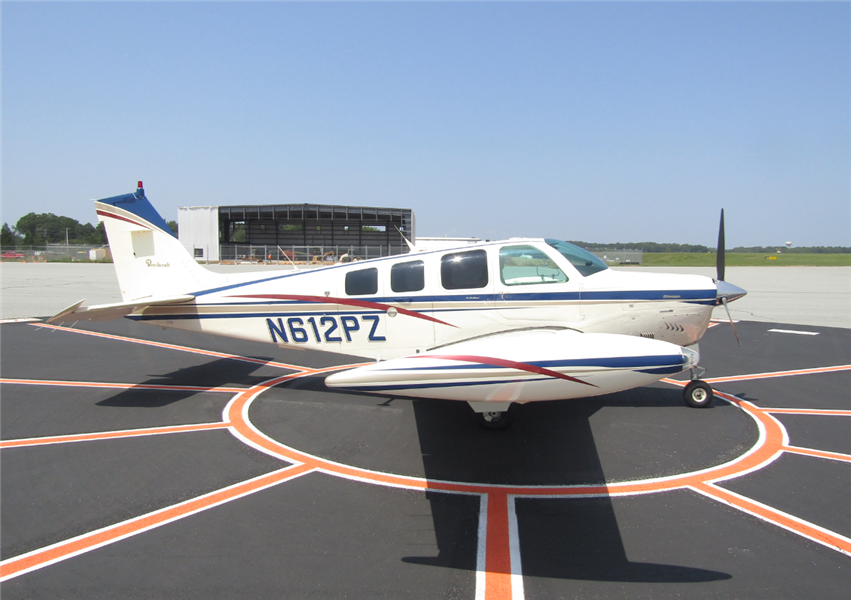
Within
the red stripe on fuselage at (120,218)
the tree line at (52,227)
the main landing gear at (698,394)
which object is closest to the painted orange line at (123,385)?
the red stripe on fuselage at (120,218)

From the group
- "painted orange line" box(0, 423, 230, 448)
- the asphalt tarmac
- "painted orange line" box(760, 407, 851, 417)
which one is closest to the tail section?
the asphalt tarmac

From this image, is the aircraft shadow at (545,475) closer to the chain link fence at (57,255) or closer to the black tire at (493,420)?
the black tire at (493,420)

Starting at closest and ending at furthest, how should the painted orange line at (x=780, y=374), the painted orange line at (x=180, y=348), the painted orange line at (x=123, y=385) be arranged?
the painted orange line at (x=123, y=385)
the painted orange line at (x=780, y=374)
the painted orange line at (x=180, y=348)

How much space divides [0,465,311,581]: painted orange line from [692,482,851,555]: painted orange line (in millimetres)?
3985

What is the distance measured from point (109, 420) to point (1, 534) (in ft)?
8.72

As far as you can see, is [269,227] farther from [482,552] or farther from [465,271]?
[482,552]

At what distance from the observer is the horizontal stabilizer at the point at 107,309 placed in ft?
22.0

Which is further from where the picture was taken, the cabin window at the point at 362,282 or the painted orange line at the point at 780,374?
the painted orange line at the point at 780,374

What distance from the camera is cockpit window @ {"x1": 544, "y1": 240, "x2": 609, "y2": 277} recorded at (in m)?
6.42

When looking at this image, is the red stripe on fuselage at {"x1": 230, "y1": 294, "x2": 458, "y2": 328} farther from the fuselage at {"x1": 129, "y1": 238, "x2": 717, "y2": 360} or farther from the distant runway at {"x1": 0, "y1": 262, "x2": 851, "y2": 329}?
the distant runway at {"x1": 0, "y1": 262, "x2": 851, "y2": 329}

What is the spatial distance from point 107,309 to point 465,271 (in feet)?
17.5

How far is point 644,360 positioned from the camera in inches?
188

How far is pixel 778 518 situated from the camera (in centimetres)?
406

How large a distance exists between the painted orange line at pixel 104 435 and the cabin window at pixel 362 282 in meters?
2.46
